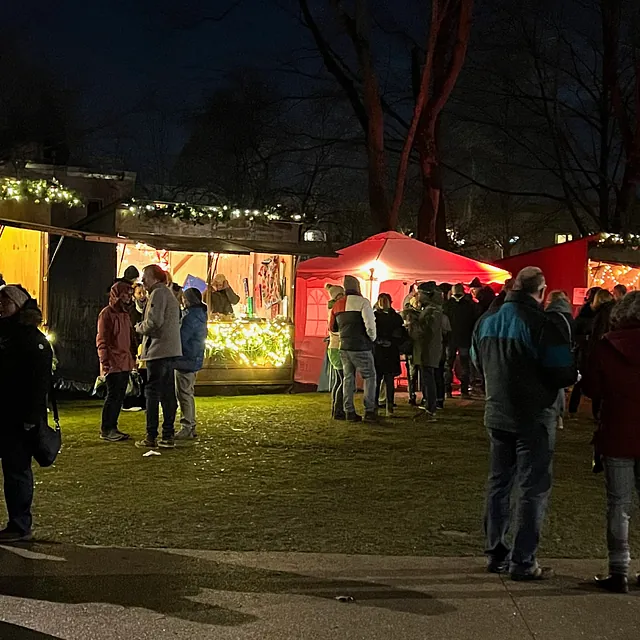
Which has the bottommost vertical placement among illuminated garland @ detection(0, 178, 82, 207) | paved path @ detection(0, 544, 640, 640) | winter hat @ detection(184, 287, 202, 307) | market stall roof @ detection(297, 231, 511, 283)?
paved path @ detection(0, 544, 640, 640)

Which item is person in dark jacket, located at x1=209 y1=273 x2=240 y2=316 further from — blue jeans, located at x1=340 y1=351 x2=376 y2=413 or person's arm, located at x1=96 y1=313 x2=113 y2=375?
person's arm, located at x1=96 y1=313 x2=113 y2=375

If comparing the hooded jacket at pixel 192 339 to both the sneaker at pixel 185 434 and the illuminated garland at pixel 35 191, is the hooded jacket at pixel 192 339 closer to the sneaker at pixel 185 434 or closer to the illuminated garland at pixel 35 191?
the sneaker at pixel 185 434

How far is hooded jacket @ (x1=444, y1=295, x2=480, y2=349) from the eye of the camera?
1366cm

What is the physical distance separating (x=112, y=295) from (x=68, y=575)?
4.79 m

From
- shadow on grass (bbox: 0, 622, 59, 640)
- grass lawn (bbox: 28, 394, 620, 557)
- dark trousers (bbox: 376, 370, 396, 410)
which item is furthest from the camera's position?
dark trousers (bbox: 376, 370, 396, 410)

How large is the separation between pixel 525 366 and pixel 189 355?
5.14 m

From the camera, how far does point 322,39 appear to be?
68.3ft

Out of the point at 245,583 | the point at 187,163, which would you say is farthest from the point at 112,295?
the point at 187,163

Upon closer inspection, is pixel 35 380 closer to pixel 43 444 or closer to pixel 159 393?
pixel 43 444

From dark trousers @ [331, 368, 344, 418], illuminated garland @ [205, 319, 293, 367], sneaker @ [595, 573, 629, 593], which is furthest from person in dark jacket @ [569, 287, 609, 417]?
sneaker @ [595, 573, 629, 593]

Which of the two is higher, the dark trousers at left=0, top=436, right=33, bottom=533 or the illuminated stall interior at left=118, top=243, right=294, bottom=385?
the illuminated stall interior at left=118, top=243, right=294, bottom=385

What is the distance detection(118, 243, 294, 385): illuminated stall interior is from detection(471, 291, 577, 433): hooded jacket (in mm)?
9027

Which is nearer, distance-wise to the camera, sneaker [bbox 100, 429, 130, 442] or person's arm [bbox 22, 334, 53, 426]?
person's arm [bbox 22, 334, 53, 426]

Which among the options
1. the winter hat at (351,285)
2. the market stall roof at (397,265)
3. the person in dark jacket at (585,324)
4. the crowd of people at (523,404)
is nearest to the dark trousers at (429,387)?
the winter hat at (351,285)
